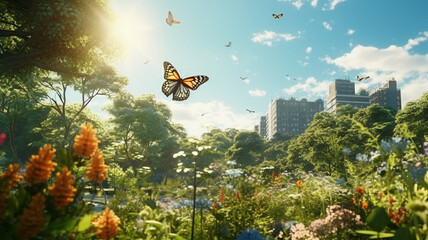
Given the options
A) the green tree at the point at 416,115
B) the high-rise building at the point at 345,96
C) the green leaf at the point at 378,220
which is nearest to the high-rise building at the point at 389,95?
the high-rise building at the point at 345,96

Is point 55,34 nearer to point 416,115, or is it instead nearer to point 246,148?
point 416,115

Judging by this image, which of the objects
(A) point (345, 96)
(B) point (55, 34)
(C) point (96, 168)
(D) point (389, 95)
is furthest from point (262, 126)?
(C) point (96, 168)

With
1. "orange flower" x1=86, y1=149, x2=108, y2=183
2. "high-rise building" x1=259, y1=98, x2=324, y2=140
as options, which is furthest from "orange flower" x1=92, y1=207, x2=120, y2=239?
"high-rise building" x1=259, y1=98, x2=324, y2=140

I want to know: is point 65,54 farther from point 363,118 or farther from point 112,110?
point 363,118

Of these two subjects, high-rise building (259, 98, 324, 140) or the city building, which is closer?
high-rise building (259, 98, 324, 140)

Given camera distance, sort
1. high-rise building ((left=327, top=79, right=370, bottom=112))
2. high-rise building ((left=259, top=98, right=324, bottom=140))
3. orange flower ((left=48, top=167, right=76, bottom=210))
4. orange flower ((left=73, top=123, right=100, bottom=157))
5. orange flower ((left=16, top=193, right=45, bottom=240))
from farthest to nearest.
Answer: high-rise building ((left=259, top=98, right=324, bottom=140)), high-rise building ((left=327, top=79, right=370, bottom=112)), orange flower ((left=73, top=123, right=100, bottom=157)), orange flower ((left=48, top=167, right=76, bottom=210)), orange flower ((left=16, top=193, right=45, bottom=240))

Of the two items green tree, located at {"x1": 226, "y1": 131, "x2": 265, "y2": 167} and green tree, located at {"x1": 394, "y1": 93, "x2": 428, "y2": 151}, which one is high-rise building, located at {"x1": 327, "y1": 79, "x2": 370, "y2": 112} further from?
green tree, located at {"x1": 394, "y1": 93, "x2": 428, "y2": 151}
